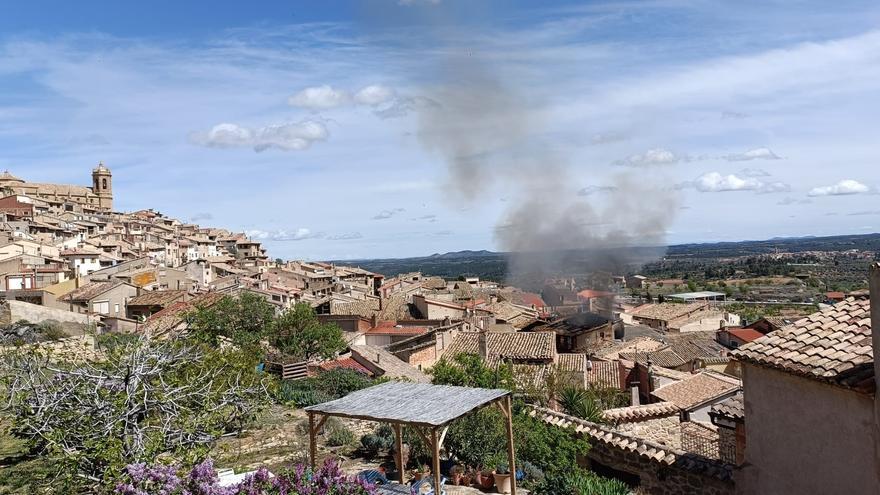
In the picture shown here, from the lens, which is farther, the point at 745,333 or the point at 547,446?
the point at 745,333

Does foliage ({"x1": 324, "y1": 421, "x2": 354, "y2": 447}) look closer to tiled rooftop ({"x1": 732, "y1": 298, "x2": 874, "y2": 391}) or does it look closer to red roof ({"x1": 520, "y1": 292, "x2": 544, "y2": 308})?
tiled rooftop ({"x1": 732, "y1": 298, "x2": 874, "y2": 391})

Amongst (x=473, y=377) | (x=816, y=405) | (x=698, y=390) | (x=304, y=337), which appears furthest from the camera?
(x=304, y=337)

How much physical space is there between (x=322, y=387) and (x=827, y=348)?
1454cm

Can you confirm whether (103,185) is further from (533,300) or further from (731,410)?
(731,410)

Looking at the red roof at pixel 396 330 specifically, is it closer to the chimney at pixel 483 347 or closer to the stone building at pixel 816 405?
the chimney at pixel 483 347

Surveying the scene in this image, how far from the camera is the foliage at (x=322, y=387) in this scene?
2030cm

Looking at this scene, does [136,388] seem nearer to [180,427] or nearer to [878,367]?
[180,427]

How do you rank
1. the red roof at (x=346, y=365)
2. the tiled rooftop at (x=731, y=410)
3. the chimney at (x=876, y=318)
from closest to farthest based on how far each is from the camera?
the chimney at (x=876, y=318) < the tiled rooftop at (x=731, y=410) < the red roof at (x=346, y=365)

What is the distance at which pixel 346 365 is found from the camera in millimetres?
26875

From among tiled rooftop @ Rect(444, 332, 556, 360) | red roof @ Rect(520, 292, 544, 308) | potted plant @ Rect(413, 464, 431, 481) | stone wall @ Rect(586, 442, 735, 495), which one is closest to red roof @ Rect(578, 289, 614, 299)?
red roof @ Rect(520, 292, 544, 308)

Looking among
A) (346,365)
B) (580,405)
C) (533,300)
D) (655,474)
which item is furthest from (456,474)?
(533,300)

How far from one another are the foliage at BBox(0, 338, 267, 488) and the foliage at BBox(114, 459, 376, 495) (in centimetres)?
134

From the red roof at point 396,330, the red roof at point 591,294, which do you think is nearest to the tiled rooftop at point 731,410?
the red roof at point 396,330

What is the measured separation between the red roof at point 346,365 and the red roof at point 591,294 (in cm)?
3652
